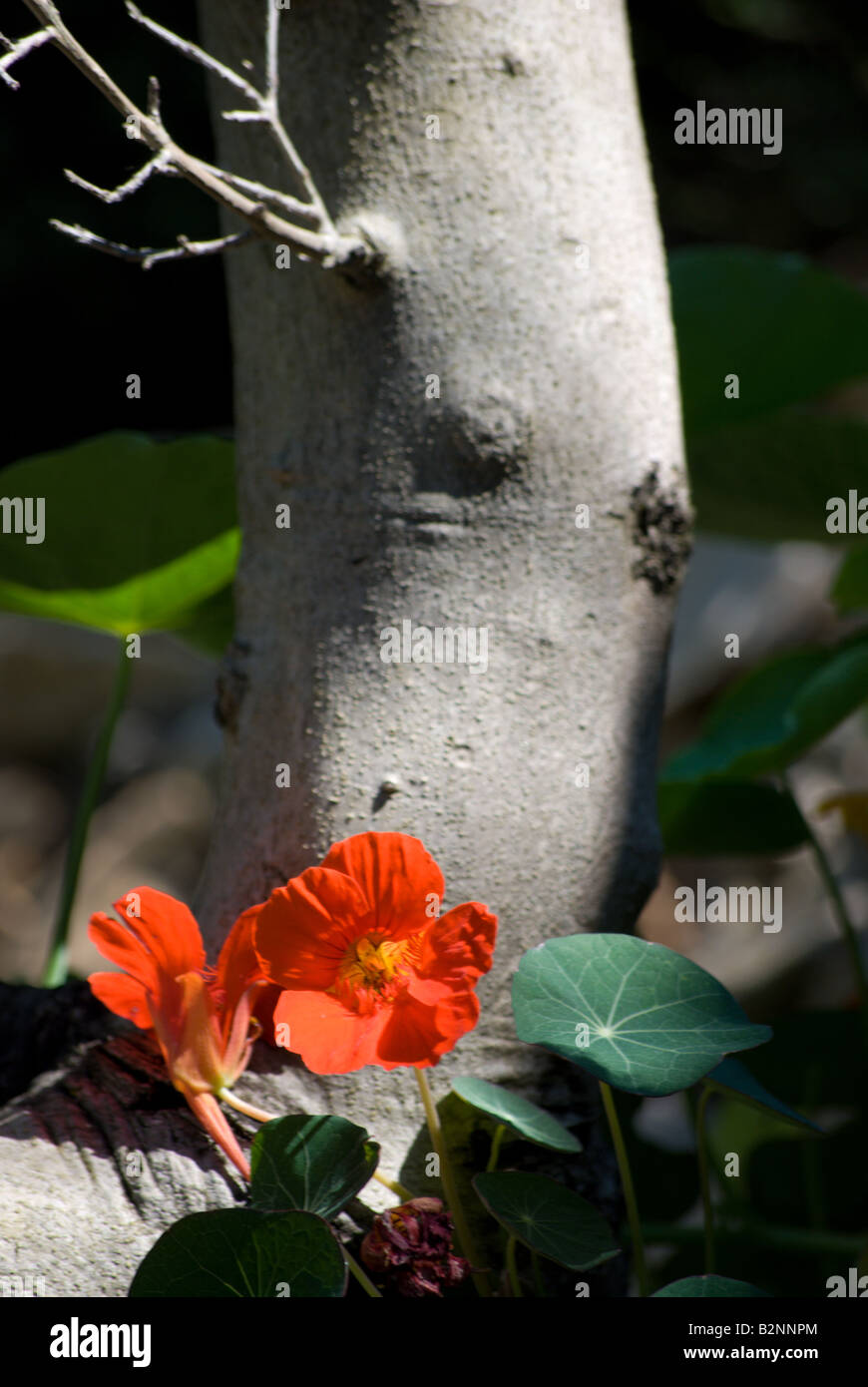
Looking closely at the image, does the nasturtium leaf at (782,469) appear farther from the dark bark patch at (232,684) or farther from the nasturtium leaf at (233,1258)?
the nasturtium leaf at (233,1258)

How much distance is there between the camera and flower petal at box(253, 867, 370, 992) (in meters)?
0.42

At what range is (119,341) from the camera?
2918mm

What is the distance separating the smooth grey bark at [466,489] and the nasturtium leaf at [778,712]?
7.1 inches

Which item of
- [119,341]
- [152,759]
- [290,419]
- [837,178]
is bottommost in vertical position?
[152,759]

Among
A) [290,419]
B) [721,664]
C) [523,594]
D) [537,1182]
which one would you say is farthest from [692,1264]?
[721,664]

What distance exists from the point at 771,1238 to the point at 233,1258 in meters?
0.40

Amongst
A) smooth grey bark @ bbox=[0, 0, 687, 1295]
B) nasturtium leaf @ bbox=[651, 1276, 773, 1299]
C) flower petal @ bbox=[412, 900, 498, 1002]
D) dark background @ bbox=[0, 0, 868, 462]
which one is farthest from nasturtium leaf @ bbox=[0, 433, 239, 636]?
dark background @ bbox=[0, 0, 868, 462]

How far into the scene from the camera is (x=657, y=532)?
56cm

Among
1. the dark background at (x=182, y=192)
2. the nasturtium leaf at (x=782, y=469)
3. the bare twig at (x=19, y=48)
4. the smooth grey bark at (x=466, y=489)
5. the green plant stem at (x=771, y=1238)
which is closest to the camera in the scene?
the bare twig at (x=19, y=48)

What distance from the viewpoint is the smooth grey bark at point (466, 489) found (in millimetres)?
513

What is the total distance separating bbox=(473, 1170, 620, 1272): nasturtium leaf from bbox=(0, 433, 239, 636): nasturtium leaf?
43 centimetres

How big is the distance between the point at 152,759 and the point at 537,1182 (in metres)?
2.63

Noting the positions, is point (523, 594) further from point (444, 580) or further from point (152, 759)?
point (152, 759)

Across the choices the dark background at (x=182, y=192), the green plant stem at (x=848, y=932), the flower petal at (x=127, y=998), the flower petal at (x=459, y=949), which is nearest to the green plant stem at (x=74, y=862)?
the flower petal at (x=127, y=998)
